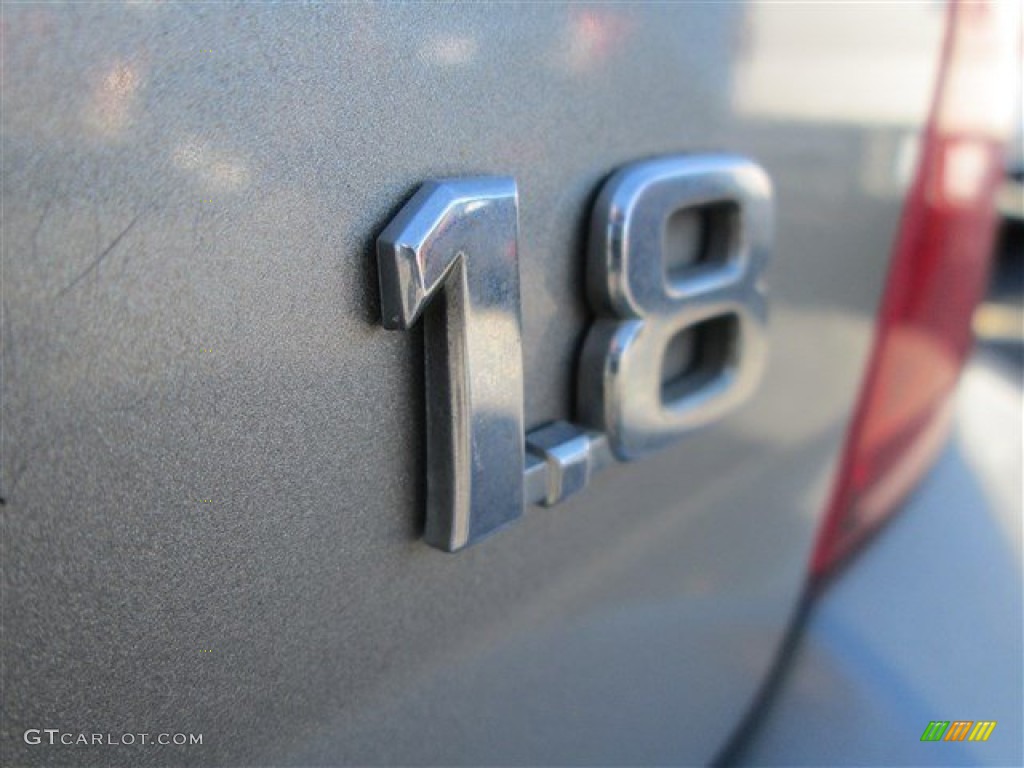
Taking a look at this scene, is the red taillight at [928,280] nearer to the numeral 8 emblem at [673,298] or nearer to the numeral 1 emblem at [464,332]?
the numeral 8 emblem at [673,298]

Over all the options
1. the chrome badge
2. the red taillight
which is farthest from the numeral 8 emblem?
the red taillight

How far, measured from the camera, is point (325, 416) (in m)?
0.51

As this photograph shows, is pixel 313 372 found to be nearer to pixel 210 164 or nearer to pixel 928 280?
pixel 210 164

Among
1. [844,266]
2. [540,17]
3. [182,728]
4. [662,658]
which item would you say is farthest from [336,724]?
[844,266]

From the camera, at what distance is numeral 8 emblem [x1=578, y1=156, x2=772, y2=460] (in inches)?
24.6

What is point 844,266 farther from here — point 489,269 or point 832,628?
point 489,269

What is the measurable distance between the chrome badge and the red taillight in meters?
0.24

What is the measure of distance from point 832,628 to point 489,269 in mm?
593

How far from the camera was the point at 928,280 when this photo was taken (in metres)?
0.96

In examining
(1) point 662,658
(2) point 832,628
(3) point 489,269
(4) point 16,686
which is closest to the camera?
(4) point 16,686

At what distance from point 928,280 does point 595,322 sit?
50 centimetres

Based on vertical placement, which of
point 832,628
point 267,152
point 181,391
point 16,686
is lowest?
point 832,628

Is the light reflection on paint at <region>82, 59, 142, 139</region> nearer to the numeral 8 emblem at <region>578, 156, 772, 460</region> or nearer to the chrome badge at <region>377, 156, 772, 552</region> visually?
the chrome badge at <region>377, 156, 772, 552</region>

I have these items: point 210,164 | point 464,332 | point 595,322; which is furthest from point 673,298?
point 210,164
